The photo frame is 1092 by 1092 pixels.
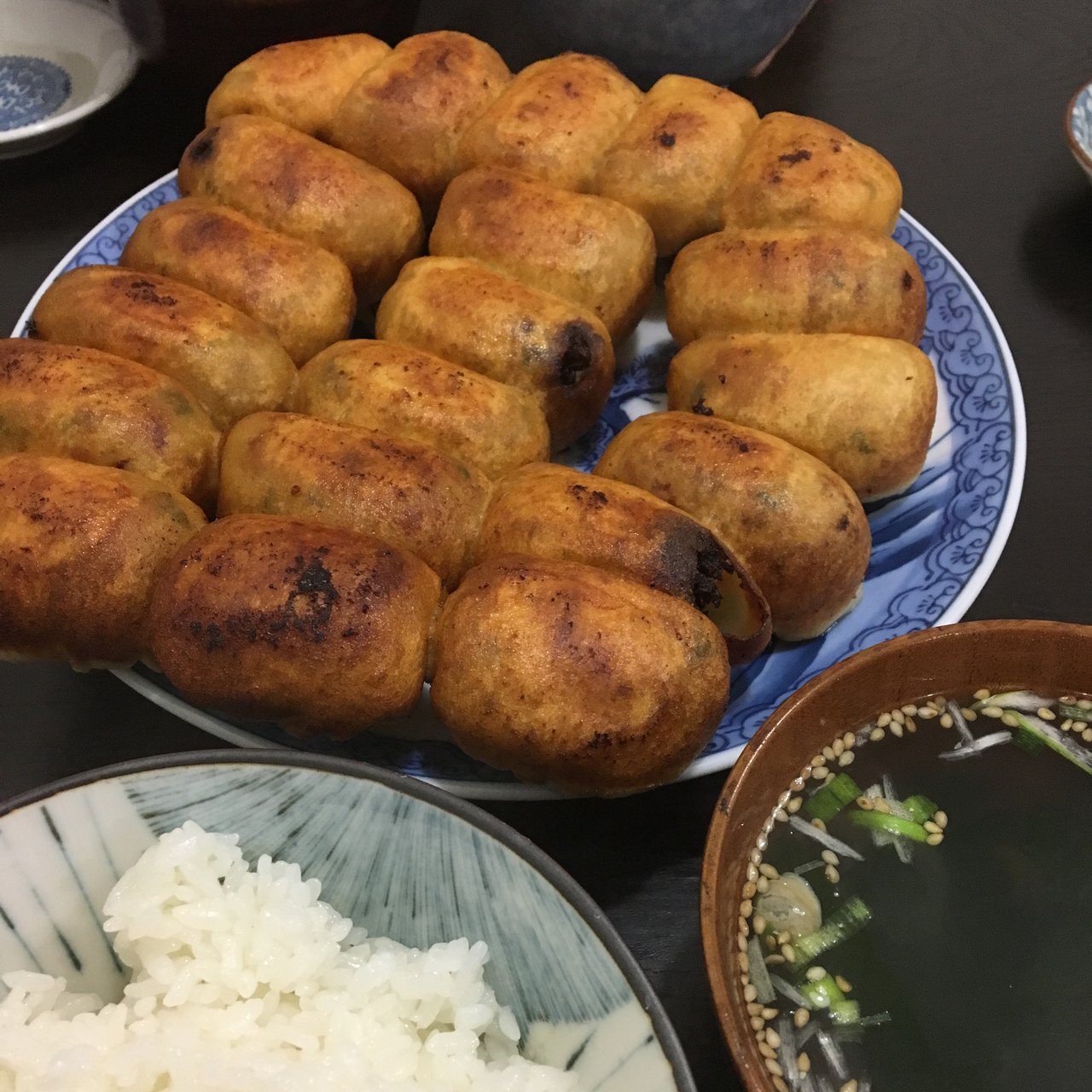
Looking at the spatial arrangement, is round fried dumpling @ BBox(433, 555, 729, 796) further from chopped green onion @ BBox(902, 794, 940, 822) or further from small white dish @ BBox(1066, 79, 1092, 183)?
small white dish @ BBox(1066, 79, 1092, 183)

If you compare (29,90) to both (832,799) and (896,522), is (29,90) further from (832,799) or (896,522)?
(832,799)

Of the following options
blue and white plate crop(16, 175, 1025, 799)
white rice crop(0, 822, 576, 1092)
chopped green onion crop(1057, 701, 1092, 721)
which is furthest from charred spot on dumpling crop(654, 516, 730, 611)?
white rice crop(0, 822, 576, 1092)

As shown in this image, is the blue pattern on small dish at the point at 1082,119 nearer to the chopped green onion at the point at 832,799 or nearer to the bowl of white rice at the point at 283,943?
the chopped green onion at the point at 832,799

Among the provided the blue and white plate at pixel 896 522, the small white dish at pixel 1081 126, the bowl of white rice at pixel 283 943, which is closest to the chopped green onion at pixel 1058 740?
the blue and white plate at pixel 896 522

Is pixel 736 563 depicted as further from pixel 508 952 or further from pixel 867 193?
pixel 867 193

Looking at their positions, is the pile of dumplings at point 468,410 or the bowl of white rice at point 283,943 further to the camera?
the pile of dumplings at point 468,410

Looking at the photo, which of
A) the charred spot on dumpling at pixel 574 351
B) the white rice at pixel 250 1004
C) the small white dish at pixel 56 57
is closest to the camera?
the white rice at pixel 250 1004

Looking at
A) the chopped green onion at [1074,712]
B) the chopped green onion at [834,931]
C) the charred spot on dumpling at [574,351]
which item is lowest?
the chopped green onion at [834,931]
